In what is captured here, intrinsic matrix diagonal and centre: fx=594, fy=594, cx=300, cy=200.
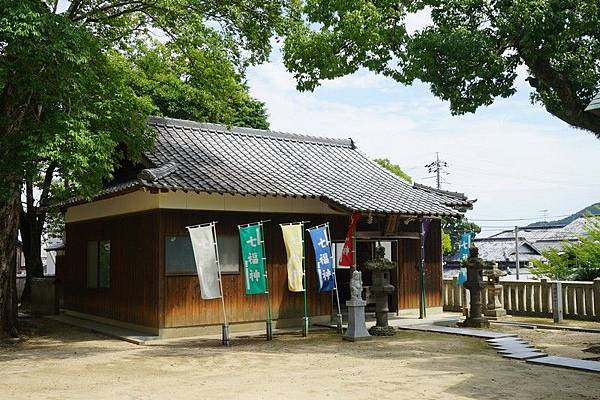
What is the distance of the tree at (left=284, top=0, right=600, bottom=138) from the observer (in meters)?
11.0

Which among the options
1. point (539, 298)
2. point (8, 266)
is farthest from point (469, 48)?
point (8, 266)

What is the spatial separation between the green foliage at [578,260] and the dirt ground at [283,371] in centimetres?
908

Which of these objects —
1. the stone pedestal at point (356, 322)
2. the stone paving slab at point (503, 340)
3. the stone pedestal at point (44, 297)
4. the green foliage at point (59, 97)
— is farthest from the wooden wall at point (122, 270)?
the stone paving slab at point (503, 340)

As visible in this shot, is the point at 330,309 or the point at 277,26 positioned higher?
the point at 277,26

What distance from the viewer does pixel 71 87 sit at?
34.6ft

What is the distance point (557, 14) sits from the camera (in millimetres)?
10883

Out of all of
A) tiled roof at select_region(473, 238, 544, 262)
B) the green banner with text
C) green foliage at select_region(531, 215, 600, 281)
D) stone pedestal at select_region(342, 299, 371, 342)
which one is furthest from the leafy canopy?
tiled roof at select_region(473, 238, 544, 262)

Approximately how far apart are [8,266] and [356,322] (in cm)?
813

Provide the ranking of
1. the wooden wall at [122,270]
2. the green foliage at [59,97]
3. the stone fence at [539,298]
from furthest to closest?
the stone fence at [539,298], the wooden wall at [122,270], the green foliage at [59,97]

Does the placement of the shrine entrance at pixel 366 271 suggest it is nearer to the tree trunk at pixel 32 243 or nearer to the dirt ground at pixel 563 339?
the dirt ground at pixel 563 339

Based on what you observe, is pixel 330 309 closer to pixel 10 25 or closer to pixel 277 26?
pixel 277 26

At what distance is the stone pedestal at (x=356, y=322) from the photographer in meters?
12.5

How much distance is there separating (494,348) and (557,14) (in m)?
6.32

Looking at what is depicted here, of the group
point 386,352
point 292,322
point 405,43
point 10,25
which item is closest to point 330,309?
point 292,322
